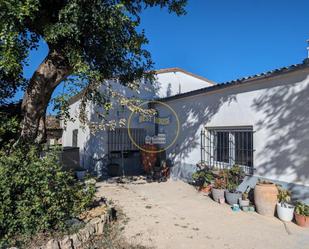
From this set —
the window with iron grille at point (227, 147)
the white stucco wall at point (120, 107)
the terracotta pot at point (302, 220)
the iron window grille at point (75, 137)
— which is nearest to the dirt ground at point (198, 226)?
the terracotta pot at point (302, 220)

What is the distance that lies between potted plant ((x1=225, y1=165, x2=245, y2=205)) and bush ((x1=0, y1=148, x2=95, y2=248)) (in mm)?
4048

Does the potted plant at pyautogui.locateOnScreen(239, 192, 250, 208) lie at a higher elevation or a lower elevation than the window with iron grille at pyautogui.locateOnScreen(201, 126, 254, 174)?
lower

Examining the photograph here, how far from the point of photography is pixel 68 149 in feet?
42.3

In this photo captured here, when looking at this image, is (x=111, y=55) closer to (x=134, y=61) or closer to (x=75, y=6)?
(x=134, y=61)

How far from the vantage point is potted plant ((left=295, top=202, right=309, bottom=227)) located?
6047 millimetres

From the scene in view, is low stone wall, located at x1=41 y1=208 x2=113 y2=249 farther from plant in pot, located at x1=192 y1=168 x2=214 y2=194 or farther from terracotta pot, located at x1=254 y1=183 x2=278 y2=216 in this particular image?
plant in pot, located at x1=192 y1=168 x2=214 y2=194

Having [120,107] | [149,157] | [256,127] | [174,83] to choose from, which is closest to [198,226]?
[256,127]

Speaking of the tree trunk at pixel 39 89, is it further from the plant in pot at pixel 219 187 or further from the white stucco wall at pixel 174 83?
the white stucco wall at pixel 174 83

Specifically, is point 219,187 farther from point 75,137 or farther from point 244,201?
point 75,137

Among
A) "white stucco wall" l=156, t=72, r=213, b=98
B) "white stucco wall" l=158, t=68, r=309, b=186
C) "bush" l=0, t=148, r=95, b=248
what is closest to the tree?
"bush" l=0, t=148, r=95, b=248

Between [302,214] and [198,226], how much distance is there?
221cm

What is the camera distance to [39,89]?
268 inches

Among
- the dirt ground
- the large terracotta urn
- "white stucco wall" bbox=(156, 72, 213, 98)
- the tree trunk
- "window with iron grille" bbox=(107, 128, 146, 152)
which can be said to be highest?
"white stucco wall" bbox=(156, 72, 213, 98)

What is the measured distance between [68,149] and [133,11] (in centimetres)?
720
